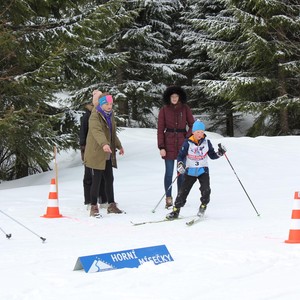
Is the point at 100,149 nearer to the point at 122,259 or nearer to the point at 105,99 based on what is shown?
the point at 105,99

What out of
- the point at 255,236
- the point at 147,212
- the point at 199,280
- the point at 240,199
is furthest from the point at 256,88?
the point at 199,280

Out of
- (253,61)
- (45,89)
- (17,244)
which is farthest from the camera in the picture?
(253,61)

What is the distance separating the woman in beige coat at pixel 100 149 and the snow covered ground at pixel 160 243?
15.5 inches

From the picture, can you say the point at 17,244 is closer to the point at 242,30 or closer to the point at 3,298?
the point at 3,298

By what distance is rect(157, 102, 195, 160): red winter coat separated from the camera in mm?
8453

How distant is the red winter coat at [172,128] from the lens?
333 inches

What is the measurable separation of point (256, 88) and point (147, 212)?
12780mm

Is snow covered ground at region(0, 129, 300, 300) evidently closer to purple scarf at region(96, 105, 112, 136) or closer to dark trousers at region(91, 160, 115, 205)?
dark trousers at region(91, 160, 115, 205)

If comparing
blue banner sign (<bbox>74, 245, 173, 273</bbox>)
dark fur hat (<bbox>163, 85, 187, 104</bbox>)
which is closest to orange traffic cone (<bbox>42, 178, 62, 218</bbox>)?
dark fur hat (<bbox>163, 85, 187, 104</bbox>)

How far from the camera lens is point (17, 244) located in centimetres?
566

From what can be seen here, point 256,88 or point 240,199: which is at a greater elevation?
point 256,88

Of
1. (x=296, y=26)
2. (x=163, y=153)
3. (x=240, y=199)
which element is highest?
(x=296, y=26)

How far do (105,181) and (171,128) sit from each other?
4.94 feet

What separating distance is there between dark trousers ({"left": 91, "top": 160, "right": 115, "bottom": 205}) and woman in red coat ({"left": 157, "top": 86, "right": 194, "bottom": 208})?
100cm
